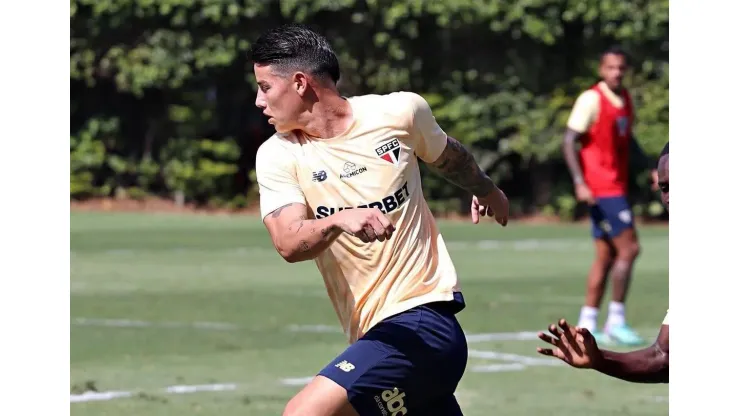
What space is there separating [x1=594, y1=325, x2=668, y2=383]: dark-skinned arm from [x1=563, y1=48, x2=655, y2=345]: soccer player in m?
6.58

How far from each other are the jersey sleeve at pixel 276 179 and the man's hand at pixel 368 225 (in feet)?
2.51

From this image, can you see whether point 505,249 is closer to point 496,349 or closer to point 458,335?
point 496,349

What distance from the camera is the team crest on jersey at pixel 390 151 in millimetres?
5852

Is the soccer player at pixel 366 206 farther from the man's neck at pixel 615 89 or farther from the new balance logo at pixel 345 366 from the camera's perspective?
the man's neck at pixel 615 89

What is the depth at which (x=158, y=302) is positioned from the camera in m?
14.7

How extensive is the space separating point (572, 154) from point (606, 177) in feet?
1.24

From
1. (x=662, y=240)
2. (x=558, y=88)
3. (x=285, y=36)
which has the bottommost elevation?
(x=662, y=240)

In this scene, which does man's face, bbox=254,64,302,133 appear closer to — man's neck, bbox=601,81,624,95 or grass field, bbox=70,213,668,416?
grass field, bbox=70,213,668,416

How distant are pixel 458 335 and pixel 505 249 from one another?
15444 millimetres

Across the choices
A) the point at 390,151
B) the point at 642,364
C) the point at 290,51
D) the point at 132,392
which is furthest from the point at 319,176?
the point at 132,392

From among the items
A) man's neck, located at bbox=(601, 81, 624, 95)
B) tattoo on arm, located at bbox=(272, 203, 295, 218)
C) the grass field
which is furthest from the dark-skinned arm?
man's neck, located at bbox=(601, 81, 624, 95)

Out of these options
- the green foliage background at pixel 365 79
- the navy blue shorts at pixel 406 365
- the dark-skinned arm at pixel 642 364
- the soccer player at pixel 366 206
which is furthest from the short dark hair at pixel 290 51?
the green foliage background at pixel 365 79

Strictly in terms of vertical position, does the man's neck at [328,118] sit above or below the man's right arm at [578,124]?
above
